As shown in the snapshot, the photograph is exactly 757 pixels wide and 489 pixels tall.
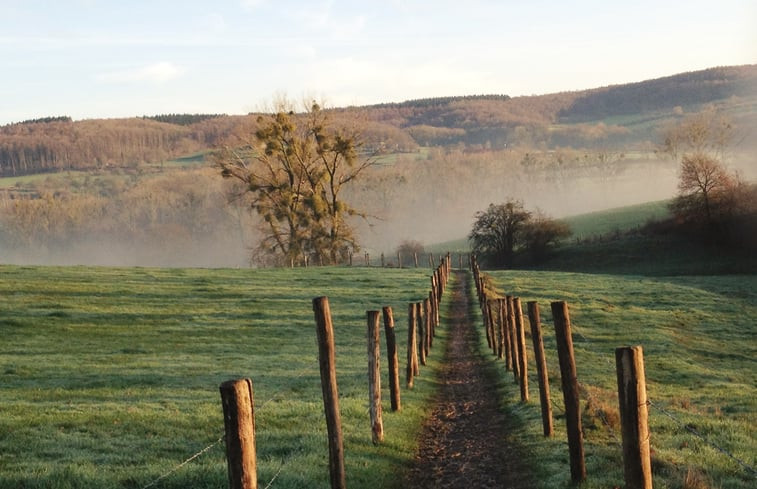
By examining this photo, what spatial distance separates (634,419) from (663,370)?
17.7 m

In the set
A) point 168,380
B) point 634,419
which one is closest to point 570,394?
point 634,419

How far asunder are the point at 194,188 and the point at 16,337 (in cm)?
13415

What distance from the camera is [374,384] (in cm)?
1295

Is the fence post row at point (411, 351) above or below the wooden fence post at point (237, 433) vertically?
below

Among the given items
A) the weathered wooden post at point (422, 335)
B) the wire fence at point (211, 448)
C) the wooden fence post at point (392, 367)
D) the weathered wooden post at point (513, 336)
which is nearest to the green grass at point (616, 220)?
the weathered wooden post at point (422, 335)

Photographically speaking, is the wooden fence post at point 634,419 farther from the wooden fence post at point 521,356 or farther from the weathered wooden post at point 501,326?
the weathered wooden post at point 501,326

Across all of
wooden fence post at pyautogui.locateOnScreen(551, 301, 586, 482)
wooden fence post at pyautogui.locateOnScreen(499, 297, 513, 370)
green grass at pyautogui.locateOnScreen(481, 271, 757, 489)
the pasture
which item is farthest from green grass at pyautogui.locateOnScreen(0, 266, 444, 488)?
green grass at pyautogui.locateOnScreen(481, 271, 757, 489)

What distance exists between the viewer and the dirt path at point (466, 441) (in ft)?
36.0

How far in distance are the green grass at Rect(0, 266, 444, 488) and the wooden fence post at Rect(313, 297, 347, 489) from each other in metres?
0.42

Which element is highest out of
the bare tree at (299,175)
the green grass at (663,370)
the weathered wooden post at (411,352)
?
the bare tree at (299,175)

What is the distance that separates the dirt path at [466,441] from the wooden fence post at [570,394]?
791 millimetres

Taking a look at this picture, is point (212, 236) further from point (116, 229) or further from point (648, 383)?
point (648, 383)

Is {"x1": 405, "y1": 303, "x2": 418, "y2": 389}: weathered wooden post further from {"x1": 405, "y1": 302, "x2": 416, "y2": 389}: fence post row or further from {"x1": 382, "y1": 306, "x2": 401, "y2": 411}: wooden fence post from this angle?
{"x1": 382, "y1": 306, "x2": 401, "y2": 411}: wooden fence post

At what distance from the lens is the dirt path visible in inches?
432
